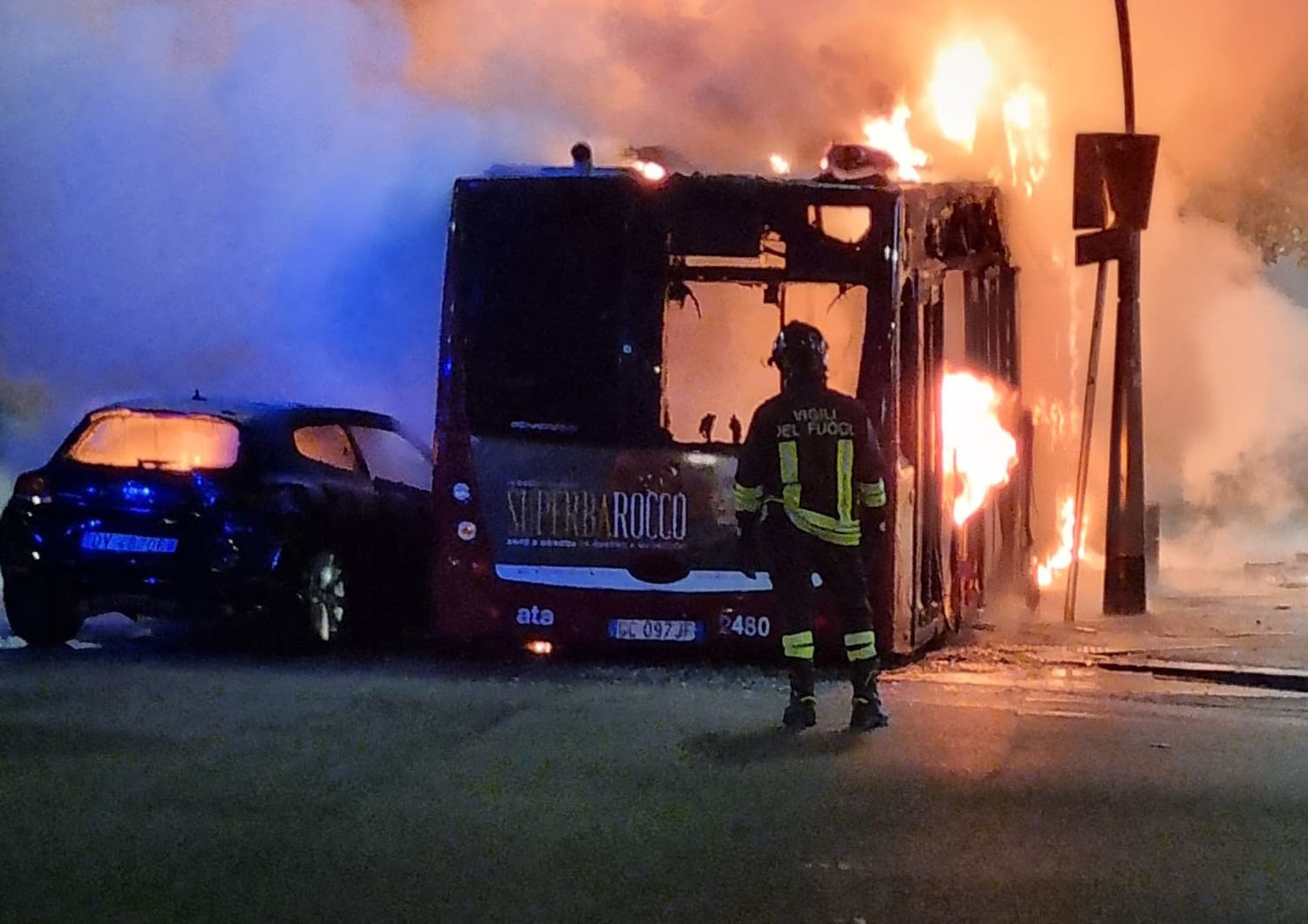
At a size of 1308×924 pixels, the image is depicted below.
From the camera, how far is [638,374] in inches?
408

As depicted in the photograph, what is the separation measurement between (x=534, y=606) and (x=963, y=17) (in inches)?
347

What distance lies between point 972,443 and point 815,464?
4052mm

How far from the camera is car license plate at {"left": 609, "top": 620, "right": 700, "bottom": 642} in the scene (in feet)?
34.1

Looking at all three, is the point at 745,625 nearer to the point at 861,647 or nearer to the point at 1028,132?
the point at 861,647

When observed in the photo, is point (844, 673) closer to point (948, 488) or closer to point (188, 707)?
point (948, 488)

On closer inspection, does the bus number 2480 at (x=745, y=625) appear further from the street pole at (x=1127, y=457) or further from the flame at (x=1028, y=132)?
the flame at (x=1028, y=132)

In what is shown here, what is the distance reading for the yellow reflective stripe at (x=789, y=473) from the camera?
8.40m

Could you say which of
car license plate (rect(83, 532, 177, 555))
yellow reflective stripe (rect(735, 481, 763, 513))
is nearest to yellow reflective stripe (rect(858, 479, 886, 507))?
yellow reflective stripe (rect(735, 481, 763, 513))

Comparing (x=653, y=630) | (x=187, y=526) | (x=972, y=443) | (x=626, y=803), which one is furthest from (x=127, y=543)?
(x=972, y=443)

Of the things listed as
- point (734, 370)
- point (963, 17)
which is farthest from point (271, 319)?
point (734, 370)

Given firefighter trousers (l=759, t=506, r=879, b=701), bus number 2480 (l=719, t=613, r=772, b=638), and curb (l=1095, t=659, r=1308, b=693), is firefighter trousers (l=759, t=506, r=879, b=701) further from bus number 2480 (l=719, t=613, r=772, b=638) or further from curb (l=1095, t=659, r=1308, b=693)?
curb (l=1095, t=659, r=1308, b=693)

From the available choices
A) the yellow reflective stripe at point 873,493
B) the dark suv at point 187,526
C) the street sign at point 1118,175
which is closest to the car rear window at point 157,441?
the dark suv at point 187,526

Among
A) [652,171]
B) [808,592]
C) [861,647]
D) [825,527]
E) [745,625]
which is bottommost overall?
Result: [745,625]

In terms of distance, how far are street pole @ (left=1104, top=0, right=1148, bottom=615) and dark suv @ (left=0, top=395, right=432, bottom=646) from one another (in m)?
5.81
